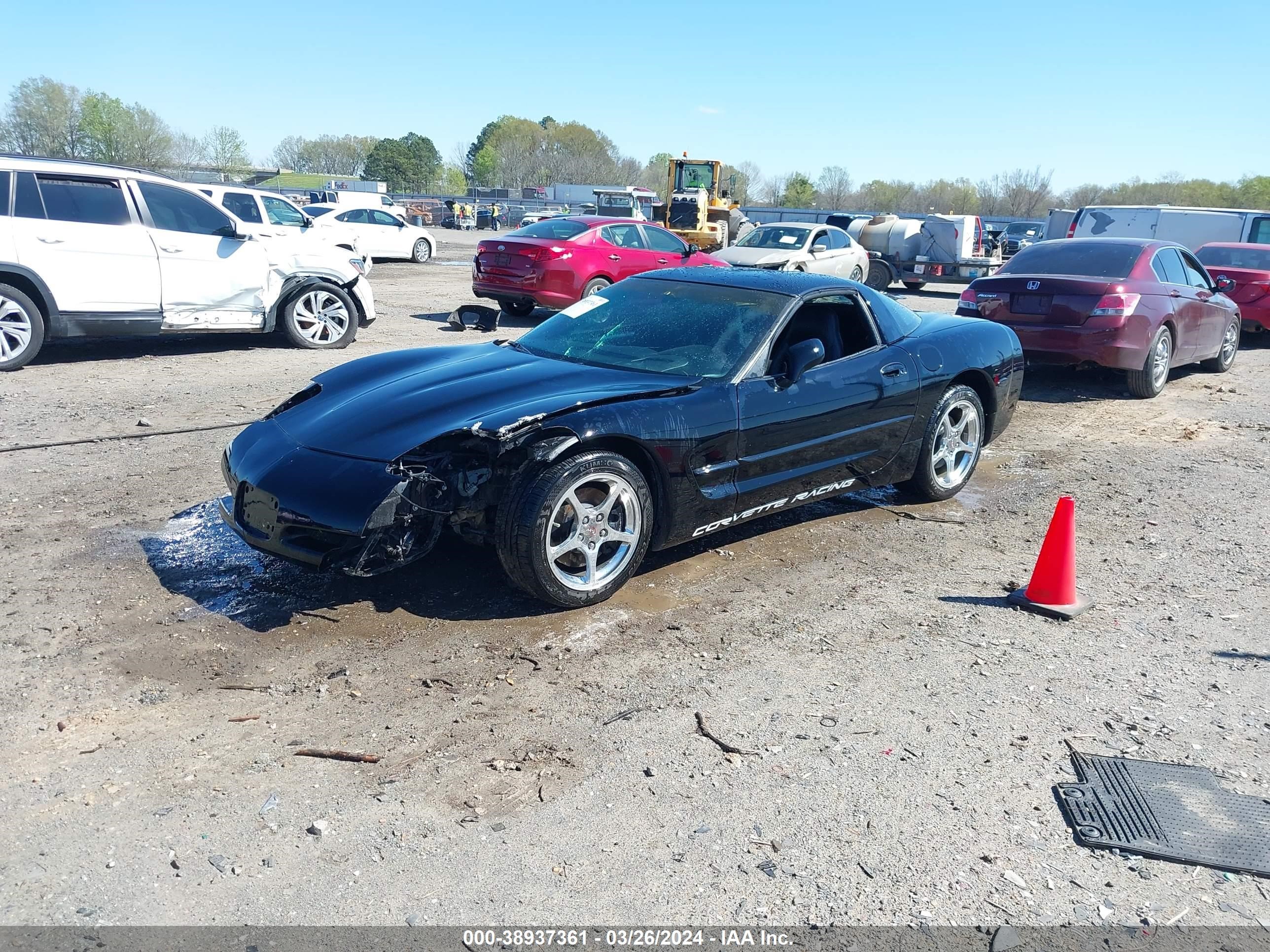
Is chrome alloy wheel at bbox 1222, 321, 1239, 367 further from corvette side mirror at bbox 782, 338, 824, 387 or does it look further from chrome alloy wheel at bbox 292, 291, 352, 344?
chrome alloy wheel at bbox 292, 291, 352, 344

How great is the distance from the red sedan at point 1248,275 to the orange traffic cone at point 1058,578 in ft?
37.3

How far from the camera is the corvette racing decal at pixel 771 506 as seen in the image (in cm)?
494

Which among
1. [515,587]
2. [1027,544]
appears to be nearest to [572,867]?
[515,587]

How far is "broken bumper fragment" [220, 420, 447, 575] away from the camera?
4.12 m

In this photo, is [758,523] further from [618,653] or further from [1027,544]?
[618,653]

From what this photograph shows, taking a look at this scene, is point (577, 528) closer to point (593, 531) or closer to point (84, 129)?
point (593, 531)

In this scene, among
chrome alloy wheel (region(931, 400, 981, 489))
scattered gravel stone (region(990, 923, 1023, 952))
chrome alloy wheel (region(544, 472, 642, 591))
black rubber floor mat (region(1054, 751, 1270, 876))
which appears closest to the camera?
scattered gravel stone (region(990, 923, 1023, 952))

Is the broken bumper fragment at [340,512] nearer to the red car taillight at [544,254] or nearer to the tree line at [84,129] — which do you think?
the red car taillight at [544,254]

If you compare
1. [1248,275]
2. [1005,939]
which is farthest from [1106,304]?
[1005,939]

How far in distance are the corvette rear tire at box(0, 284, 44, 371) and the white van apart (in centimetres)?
1790

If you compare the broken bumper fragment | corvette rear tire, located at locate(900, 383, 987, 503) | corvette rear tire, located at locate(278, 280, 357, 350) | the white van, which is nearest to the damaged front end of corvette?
the broken bumper fragment

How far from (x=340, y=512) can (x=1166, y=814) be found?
127 inches

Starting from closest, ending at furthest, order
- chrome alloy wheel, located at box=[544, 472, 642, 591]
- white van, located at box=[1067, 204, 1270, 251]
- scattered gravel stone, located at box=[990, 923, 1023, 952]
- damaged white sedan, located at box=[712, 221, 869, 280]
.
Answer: scattered gravel stone, located at box=[990, 923, 1023, 952] < chrome alloy wheel, located at box=[544, 472, 642, 591] < damaged white sedan, located at box=[712, 221, 869, 280] < white van, located at box=[1067, 204, 1270, 251]

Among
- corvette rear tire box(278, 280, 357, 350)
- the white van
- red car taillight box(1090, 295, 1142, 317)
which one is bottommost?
corvette rear tire box(278, 280, 357, 350)
